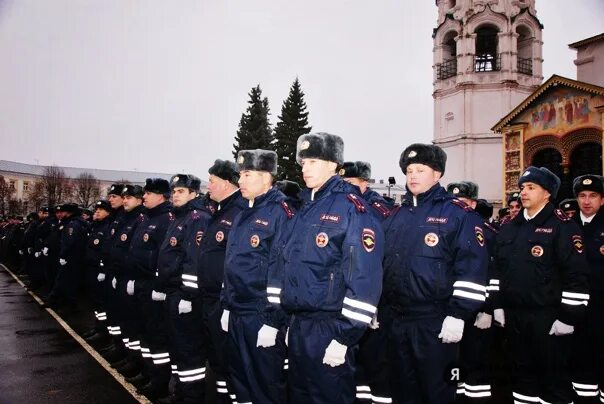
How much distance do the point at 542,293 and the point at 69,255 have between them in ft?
33.4

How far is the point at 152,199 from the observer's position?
6.83 meters

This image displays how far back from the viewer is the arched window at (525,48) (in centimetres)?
3706

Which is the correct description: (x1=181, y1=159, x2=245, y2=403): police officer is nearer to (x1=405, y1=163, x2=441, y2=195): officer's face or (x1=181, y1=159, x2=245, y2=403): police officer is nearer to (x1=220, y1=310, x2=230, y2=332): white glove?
(x1=220, y1=310, x2=230, y2=332): white glove

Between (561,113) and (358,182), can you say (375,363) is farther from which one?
(561,113)

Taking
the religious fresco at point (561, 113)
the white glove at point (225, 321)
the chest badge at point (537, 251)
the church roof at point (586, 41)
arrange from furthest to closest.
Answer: the church roof at point (586, 41) < the religious fresco at point (561, 113) < the chest badge at point (537, 251) < the white glove at point (225, 321)

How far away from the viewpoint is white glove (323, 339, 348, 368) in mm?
3309

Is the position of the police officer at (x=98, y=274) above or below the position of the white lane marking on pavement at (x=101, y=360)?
above

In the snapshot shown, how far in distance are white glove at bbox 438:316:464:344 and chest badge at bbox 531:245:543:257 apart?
1517mm

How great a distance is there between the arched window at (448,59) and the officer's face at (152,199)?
34.6 metres

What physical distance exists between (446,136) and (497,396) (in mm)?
34169

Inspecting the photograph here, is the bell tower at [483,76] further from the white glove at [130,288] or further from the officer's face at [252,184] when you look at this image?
the officer's face at [252,184]

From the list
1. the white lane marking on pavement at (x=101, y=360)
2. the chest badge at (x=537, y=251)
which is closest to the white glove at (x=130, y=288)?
the white lane marking on pavement at (x=101, y=360)

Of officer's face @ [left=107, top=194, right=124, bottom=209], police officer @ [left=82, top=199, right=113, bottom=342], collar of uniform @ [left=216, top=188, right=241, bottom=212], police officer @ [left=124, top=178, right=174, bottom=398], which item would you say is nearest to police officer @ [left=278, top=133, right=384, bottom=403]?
collar of uniform @ [left=216, top=188, right=241, bottom=212]

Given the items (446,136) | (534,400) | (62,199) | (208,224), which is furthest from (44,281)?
(62,199)
